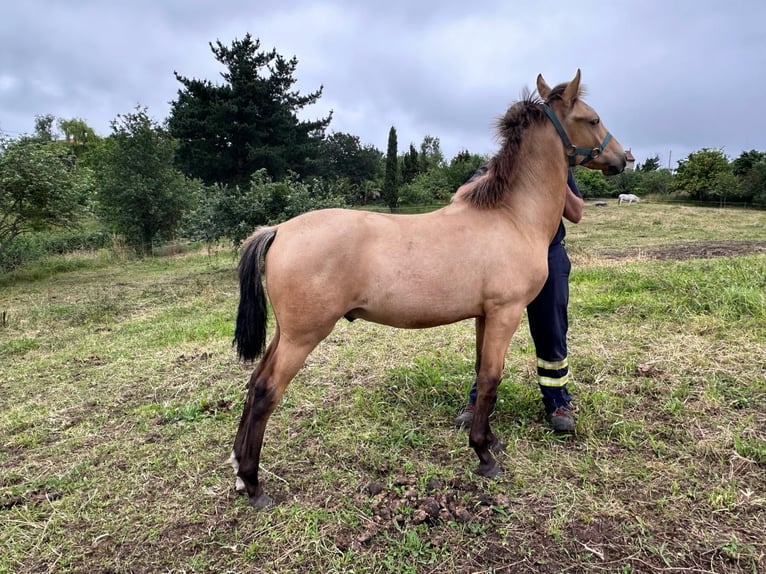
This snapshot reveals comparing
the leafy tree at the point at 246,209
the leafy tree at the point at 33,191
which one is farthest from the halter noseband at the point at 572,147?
the leafy tree at the point at 33,191

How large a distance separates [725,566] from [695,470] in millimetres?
647

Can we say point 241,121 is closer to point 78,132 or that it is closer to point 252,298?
point 252,298

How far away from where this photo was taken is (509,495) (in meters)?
2.19

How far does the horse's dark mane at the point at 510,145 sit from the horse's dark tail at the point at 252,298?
4.14 ft

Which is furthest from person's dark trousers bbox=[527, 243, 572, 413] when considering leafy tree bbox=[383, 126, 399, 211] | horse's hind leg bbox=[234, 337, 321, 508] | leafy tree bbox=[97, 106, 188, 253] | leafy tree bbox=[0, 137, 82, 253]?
leafy tree bbox=[383, 126, 399, 211]

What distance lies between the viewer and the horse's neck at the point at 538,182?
97.6 inches

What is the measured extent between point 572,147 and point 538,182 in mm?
307

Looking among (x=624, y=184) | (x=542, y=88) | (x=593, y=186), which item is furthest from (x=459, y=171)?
(x=542, y=88)

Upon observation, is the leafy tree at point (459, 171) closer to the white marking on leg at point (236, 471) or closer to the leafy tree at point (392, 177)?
the leafy tree at point (392, 177)

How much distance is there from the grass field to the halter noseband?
5.58 feet

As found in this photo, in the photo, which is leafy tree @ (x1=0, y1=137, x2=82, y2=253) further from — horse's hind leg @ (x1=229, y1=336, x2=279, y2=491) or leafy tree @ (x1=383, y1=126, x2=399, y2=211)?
leafy tree @ (x1=383, y1=126, x2=399, y2=211)

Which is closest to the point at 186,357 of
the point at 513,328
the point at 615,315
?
the point at 513,328

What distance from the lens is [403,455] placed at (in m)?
2.58

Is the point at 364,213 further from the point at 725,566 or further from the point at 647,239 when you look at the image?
the point at 647,239
